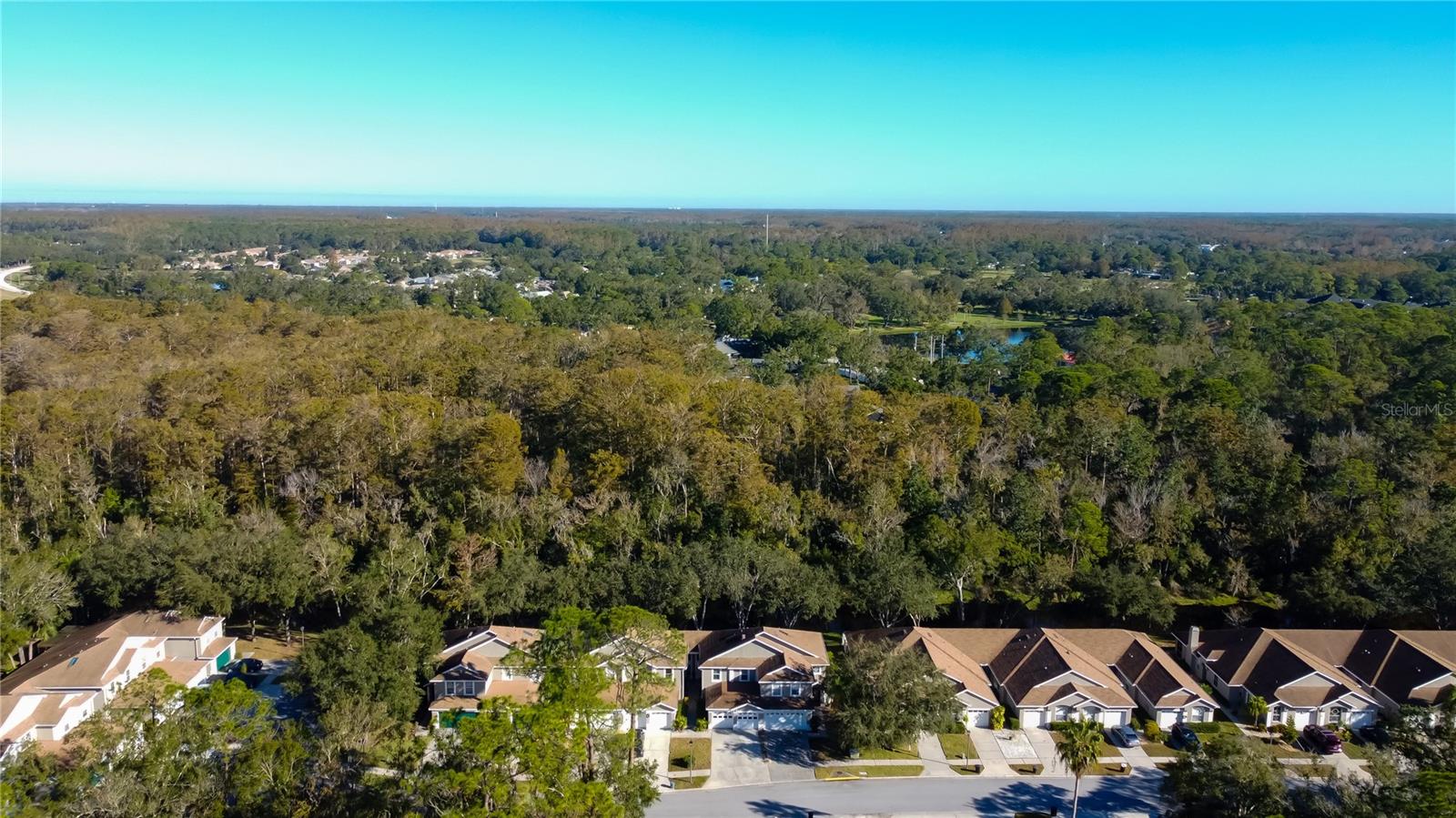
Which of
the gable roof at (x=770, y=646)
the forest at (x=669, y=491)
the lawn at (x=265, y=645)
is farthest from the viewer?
the lawn at (x=265, y=645)

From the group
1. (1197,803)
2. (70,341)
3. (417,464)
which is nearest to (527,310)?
(70,341)

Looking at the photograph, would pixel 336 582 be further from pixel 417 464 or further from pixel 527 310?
pixel 527 310

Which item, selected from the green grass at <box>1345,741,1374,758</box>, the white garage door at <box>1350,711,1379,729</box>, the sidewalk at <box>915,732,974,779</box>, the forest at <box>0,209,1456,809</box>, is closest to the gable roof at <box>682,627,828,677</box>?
the forest at <box>0,209,1456,809</box>

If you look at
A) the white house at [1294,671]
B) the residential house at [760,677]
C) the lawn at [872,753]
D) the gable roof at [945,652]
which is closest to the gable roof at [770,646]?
the residential house at [760,677]

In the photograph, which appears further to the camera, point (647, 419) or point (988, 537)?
point (647, 419)

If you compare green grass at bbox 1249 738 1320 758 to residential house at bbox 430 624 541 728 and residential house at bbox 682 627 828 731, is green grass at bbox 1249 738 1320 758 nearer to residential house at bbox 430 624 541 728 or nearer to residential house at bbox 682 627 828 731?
residential house at bbox 682 627 828 731

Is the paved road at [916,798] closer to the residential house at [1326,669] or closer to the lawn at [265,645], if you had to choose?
the residential house at [1326,669]
